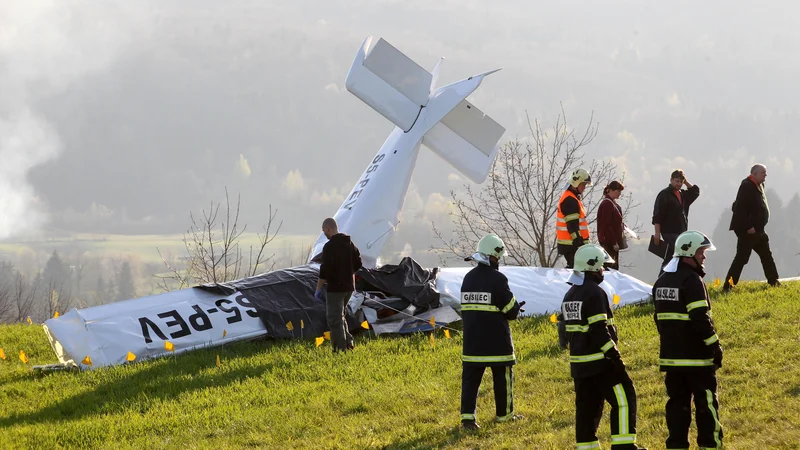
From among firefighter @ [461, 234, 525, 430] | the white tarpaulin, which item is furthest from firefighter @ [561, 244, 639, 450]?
the white tarpaulin

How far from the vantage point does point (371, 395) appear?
10531mm

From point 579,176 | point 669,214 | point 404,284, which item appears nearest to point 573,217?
point 579,176

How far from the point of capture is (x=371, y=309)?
1433 centimetres

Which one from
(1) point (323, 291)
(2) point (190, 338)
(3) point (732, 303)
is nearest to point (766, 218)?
(3) point (732, 303)

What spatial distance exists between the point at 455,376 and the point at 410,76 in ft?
24.7

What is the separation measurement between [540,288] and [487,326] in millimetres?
7181

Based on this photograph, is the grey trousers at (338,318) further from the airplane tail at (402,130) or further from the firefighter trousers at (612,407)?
the firefighter trousers at (612,407)

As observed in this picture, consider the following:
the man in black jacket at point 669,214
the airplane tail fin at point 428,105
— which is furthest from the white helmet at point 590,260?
the airplane tail fin at point 428,105

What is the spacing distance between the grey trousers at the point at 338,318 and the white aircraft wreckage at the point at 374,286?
1.32m

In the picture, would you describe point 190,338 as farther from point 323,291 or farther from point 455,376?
point 455,376

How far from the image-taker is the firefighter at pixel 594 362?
7.06 meters

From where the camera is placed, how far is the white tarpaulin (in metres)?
14.9

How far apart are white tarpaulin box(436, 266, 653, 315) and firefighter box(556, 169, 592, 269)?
11.2 ft

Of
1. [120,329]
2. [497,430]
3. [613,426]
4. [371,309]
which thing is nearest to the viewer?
[613,426]
